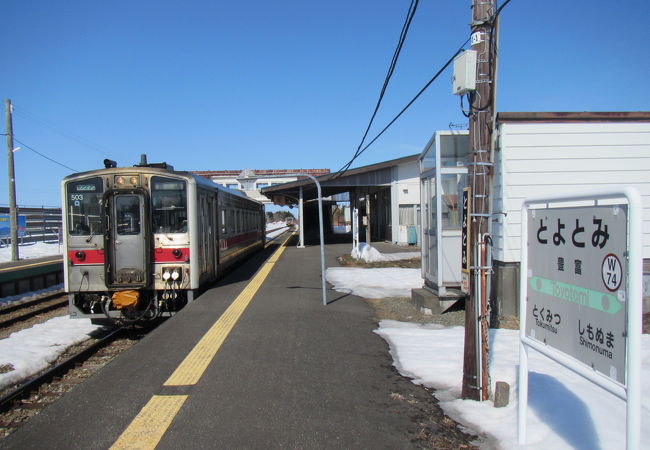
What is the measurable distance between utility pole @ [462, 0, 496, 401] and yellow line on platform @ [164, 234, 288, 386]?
281 centimetres

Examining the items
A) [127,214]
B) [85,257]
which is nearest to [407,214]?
[127,214]

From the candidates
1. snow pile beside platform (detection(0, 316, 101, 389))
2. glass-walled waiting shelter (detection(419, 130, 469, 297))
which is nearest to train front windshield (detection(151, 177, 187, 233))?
snow pile beside platform (detection(0, 316, 101, 389))

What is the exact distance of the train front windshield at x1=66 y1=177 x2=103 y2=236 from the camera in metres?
7.89

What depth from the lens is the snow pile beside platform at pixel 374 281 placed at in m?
10.3

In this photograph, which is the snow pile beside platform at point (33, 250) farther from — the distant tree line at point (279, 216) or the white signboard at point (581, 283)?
the distant tree line at point (279, 216)

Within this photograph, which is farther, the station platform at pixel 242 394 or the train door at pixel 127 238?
the train door at pixel 127 238

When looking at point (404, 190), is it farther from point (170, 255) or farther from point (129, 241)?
point (129, 241)

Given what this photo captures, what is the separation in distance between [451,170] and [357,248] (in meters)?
10.3

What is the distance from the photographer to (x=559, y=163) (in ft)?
25.8

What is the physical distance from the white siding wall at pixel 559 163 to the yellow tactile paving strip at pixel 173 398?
4950mm

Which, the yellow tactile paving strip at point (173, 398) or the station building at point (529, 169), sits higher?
the station building at point (529, 169)

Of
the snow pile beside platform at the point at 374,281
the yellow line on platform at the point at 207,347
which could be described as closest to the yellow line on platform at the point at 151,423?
the yellow line on platform at the point at 207,347

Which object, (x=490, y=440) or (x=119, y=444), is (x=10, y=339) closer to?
(x=119, y=444)

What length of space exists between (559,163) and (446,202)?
2123 mm
